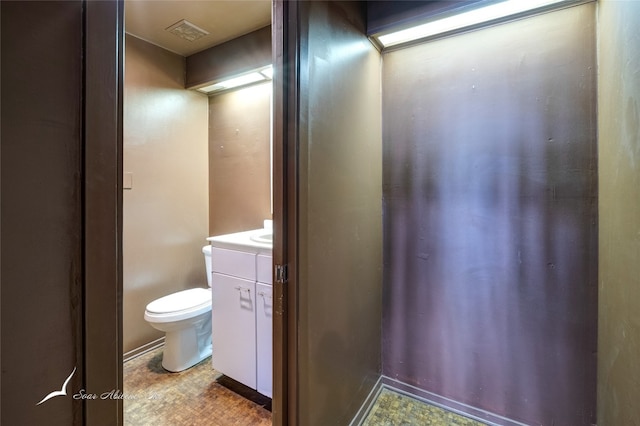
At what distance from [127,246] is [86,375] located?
1991mm

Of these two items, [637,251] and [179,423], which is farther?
[179,423]

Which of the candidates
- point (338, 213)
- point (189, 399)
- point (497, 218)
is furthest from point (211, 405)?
point (497, 218)

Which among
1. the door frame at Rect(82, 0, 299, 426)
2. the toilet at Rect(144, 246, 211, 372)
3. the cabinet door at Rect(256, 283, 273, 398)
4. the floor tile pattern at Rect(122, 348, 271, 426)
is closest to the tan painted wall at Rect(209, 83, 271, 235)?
the toilet at Rect(144, 246, 211, 372)

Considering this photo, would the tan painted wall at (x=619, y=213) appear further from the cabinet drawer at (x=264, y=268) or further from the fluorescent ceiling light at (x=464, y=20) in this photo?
the cabinet drawer at (x=264, y=268)

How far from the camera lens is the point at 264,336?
1677 millimetres

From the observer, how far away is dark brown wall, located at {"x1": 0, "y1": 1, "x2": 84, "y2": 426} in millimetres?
465

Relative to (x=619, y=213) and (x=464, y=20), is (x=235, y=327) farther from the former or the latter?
(x=464, y=20)

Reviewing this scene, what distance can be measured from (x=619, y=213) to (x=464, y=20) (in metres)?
1.23

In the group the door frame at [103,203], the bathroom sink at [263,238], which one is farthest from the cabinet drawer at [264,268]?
the door frame at [103,203]

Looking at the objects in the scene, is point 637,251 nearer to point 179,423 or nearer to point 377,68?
point 377,68

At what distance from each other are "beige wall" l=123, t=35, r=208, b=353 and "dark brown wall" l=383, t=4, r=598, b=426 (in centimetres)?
177

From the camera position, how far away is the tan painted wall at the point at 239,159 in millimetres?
2471

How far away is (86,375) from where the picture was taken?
0.55m

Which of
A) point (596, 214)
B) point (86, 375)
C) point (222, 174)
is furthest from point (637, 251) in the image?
point (222, 174)
